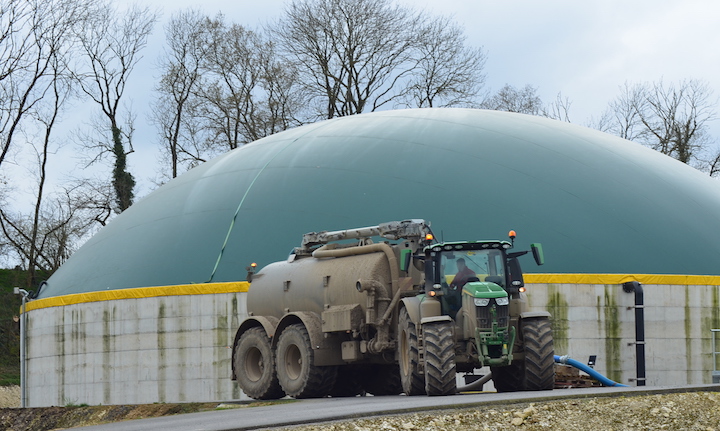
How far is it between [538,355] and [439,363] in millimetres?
1709

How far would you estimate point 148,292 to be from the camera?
25.9 metres

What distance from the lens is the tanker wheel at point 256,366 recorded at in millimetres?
20203

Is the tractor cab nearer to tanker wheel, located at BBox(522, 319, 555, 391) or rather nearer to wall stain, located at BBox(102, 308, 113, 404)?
tanker wheel, located at BBox(522, 319, 555, 391)

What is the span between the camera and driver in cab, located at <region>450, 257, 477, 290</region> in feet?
53.8

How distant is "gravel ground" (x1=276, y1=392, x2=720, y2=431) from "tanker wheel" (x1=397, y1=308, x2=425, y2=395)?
374 cm

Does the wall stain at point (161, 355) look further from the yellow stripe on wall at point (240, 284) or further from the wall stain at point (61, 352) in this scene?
the wall stain at point (61, 352)

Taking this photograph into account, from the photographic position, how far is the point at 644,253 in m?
24.4

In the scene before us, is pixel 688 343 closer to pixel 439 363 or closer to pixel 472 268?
pixel 472 268

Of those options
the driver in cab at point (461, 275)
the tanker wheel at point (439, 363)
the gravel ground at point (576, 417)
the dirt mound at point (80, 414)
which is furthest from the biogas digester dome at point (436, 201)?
the gravel ground at point (576, 417)

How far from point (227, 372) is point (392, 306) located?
850 centimetres

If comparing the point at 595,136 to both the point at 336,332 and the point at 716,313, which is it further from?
the point at 336,332

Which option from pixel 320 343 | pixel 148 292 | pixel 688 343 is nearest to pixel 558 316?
pixel 688 343

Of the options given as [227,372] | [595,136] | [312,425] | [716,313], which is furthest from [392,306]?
[595,136]

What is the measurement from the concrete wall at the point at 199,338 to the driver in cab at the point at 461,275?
272 inches
